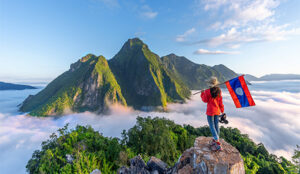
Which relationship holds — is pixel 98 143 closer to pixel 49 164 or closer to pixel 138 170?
pixel 49 164

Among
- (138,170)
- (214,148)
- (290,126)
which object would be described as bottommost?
(290,126)

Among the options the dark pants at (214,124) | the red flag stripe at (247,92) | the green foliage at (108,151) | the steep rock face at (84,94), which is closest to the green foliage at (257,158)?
the green foliage at (108,151)

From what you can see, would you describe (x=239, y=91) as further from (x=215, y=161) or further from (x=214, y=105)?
(x=215, y=161)

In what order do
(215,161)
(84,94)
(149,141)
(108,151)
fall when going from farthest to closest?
(84,94) < (149,141) < (108,151) < (215,161)

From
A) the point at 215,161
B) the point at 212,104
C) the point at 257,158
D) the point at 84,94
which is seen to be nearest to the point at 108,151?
the point at 215,161

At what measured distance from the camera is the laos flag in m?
6.72

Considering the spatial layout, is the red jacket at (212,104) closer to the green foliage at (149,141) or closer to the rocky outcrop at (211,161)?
the rocky outcrop at (211,161)

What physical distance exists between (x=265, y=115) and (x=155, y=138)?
784ft

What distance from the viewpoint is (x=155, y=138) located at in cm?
2580

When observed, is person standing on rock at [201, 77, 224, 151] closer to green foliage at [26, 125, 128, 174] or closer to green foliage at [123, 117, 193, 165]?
green foliage at [26, 125, 128, 174]

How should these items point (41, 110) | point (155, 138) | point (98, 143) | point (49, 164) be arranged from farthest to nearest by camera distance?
point (41, 110)
point (155, 138)
point (98, 143)
point (49, 164)

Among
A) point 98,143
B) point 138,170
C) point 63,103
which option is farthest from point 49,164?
point 63,103

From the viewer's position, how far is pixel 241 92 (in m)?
6.82

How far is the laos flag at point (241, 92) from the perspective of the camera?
672 centimetres
